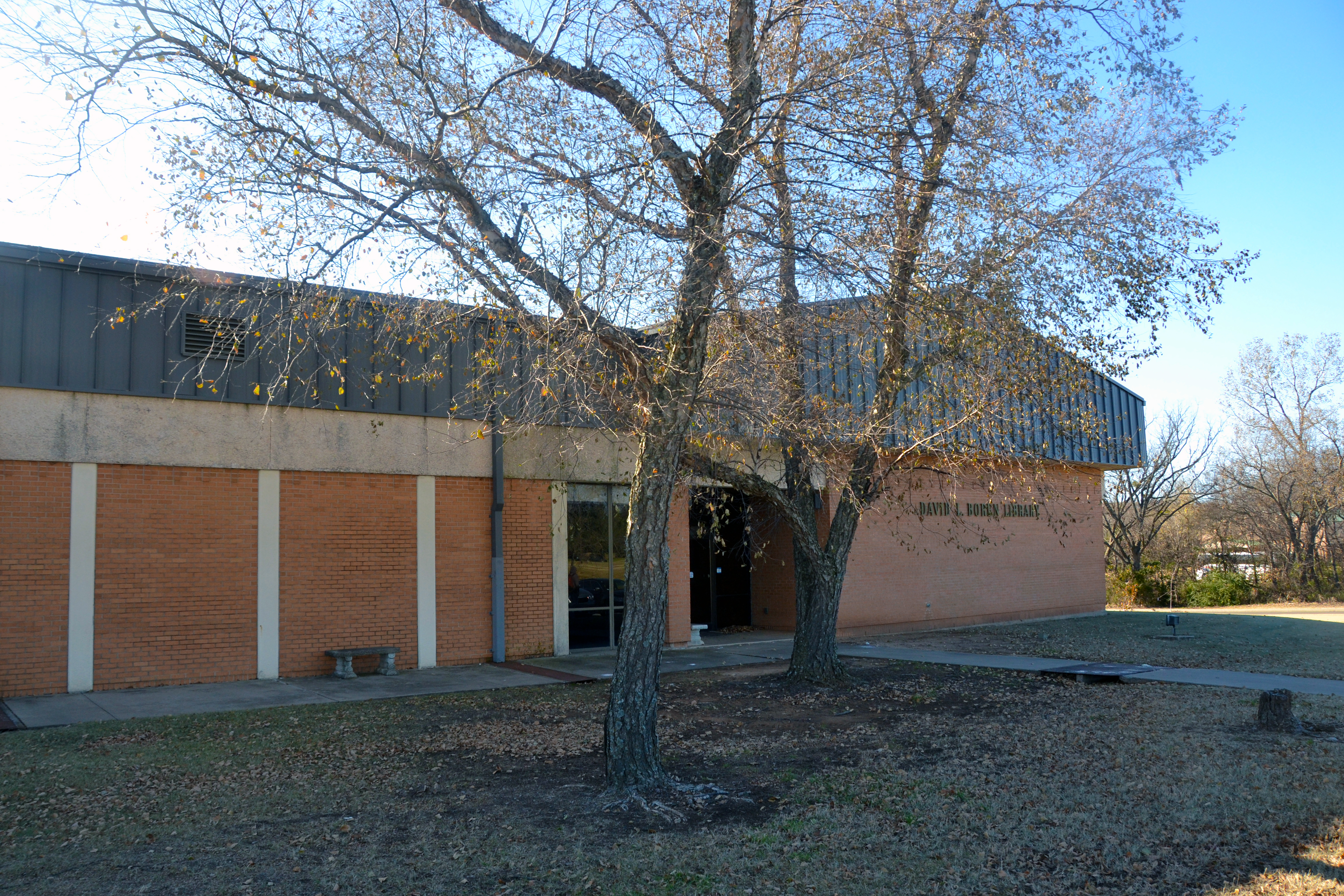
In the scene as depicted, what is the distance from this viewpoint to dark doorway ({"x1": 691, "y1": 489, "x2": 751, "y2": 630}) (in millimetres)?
21062

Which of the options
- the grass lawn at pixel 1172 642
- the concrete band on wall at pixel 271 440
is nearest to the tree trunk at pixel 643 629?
the concrete band on wall at pixel 271 440

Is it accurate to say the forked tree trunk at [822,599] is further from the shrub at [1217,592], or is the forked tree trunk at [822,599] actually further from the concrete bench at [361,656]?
the shrub at [1217,592]

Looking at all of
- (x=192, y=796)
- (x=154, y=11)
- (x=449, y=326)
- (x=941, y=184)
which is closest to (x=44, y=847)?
(x=192, y=796)

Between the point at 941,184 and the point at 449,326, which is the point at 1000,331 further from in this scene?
the point at 449,326

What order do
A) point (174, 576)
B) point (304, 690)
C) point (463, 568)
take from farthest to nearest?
point (463, 568) < point (174, 576) < point (304, 690)

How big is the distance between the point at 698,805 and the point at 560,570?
9265 millimetres

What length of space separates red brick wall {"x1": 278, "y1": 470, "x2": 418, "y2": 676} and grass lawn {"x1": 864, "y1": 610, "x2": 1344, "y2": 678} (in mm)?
9116

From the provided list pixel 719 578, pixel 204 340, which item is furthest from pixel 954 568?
pixel 204 340

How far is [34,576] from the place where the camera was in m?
11.5

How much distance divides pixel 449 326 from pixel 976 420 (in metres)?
5.77

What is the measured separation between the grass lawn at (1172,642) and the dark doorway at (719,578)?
3281 millimetres

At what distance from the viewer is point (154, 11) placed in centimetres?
746

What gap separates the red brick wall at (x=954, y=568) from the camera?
67.0 feet

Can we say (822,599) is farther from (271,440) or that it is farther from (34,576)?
(34,576)
